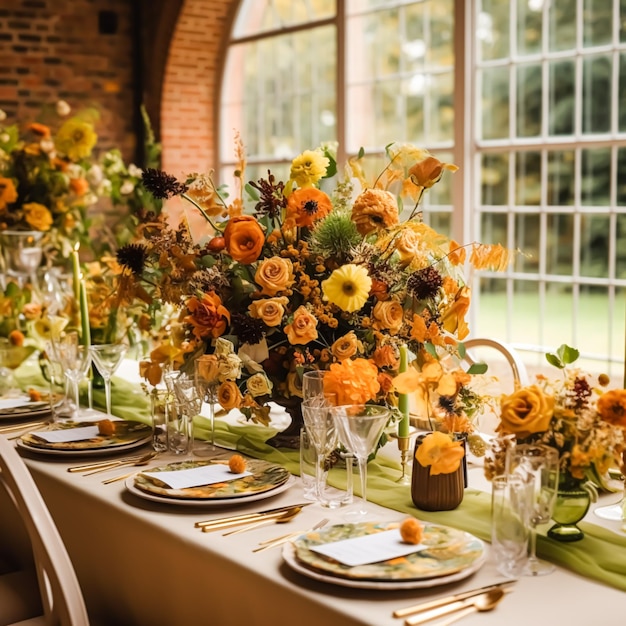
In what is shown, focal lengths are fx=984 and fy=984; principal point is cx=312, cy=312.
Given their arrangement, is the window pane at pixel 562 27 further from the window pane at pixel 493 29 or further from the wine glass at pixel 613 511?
the wine glass at pixel 613 511

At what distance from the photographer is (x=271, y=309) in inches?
76.4

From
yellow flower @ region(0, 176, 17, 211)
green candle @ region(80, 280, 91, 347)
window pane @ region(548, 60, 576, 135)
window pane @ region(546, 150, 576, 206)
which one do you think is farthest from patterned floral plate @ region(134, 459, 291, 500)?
window pane @ region(546, 150, 576, 206)

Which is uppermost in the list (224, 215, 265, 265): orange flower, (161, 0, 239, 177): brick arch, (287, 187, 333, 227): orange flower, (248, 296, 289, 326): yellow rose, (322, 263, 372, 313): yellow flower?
(161, 0, 239, 177): brick arch

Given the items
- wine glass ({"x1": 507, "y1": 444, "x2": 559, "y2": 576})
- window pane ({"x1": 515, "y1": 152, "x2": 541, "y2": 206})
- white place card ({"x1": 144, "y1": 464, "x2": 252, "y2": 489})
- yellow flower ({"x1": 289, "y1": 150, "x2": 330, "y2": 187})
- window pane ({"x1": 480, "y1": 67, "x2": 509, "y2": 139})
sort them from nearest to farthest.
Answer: wine glass ({"x1": 507, "y1": 444, "x2": 559, "y2": 576})
white place card ({"x1": 144, "y1": 464, "x2": 252, "y2": 489})
yellow flower ({"x1": 289, "y1": 150, "x2": 330, "y2": 187})
window pane ({"x1": 515, "y1": 152, "x2": 541, "y2": 206})
window pane ({"x1": 480, "y1": 67, "x2": 509, "y2": 139})

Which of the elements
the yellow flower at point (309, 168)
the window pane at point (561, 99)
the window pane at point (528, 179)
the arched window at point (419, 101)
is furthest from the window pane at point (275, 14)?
the window pane at point (528, 179)

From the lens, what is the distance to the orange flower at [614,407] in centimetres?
143

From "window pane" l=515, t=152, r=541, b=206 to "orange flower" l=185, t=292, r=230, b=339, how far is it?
444 inches

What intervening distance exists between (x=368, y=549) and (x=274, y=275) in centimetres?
70

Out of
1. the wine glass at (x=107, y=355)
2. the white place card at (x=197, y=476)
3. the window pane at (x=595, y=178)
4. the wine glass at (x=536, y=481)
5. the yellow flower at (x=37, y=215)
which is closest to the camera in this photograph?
the wine glass at (x=536, y=481)

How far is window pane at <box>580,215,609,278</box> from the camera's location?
1215cm

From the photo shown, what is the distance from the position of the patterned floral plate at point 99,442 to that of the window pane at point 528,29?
8.71 m

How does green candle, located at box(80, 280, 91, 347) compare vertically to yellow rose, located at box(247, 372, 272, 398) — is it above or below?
above

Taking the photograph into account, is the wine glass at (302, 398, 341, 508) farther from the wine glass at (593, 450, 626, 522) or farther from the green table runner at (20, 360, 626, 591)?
the wine glass at (593, 450, 626, 522)

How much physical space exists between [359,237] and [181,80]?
5090mm
